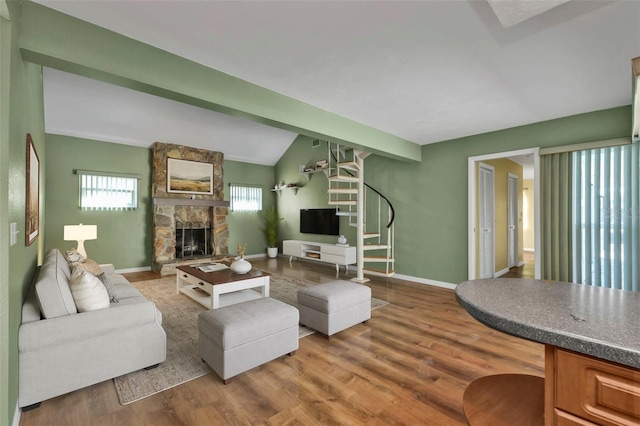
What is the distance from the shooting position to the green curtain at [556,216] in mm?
3576

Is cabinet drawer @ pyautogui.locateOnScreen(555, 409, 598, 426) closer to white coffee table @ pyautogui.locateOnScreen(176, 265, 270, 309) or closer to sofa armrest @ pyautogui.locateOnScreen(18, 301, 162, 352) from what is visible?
sofa armrest @ pyautogui.locateOnScreen(18, 301, 162, 352)

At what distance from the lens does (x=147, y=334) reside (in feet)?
7.14

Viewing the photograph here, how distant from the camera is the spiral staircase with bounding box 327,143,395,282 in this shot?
5156mm

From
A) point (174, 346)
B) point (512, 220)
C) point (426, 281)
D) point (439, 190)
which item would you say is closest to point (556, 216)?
point (439, 190)

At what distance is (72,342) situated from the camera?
1894 millimetres

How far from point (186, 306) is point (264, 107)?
2673 mm

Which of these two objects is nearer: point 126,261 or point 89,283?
point 89,283

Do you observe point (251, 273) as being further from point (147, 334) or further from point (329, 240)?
point (329, 240)

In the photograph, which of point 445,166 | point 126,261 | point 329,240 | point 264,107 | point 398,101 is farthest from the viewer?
point 329,240

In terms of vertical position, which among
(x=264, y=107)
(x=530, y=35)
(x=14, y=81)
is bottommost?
(x=14, y=81)

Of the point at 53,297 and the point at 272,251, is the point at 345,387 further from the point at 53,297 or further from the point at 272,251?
the point at 272,251

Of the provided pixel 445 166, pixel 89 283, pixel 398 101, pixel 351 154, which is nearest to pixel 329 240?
pixel 351 154

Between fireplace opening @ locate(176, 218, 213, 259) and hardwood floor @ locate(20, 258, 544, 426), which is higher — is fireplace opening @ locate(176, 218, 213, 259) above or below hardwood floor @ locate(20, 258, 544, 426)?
above

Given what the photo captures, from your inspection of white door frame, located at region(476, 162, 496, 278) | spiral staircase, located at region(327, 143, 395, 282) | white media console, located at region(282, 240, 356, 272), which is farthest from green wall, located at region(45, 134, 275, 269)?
white door frame, located at region(476, 162, 496, 278)
